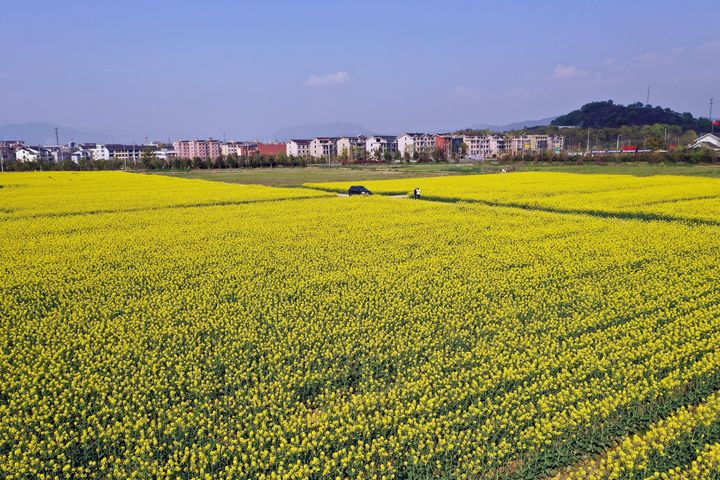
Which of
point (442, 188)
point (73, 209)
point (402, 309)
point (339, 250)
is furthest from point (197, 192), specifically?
point (402, 309)

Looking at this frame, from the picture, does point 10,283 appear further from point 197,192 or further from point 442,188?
point 442,188

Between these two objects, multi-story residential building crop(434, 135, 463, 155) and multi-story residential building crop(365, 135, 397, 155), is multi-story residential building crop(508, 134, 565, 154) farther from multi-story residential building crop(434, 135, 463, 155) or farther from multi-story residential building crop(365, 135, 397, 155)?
multi-story residential building crop(365, 135, 397, 155)

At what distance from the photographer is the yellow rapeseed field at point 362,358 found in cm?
742

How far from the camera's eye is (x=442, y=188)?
148 feet

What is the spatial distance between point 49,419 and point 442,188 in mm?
39258

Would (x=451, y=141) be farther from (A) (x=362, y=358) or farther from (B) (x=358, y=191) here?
(A) (x=362, y=358)

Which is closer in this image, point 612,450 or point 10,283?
point 612,450

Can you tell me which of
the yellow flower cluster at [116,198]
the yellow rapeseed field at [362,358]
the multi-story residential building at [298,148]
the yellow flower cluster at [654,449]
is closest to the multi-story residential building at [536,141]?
the multi-story residential building at [298,148]

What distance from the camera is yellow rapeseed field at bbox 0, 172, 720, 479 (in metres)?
7.42

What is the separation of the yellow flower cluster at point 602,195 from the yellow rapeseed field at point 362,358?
348 inches

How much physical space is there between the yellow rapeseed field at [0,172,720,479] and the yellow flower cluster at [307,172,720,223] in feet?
29.0

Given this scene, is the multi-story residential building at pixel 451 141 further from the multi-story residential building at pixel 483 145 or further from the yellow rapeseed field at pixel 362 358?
the yellow rapeseed field at pixel 362 358

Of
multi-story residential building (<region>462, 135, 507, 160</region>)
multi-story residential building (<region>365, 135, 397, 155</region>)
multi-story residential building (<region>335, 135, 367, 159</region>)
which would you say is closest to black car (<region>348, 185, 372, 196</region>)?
multi-story residential building (<region>462, 135, 507, 160</region>)

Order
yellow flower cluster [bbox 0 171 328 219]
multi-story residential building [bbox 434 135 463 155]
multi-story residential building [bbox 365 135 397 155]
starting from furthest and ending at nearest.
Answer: multi-story residential building [bbox 365 135 397 155] → multi-story residential building [bbox 434 135 463 155] → yellow flower cluster [bbox 0 171 328 219]
